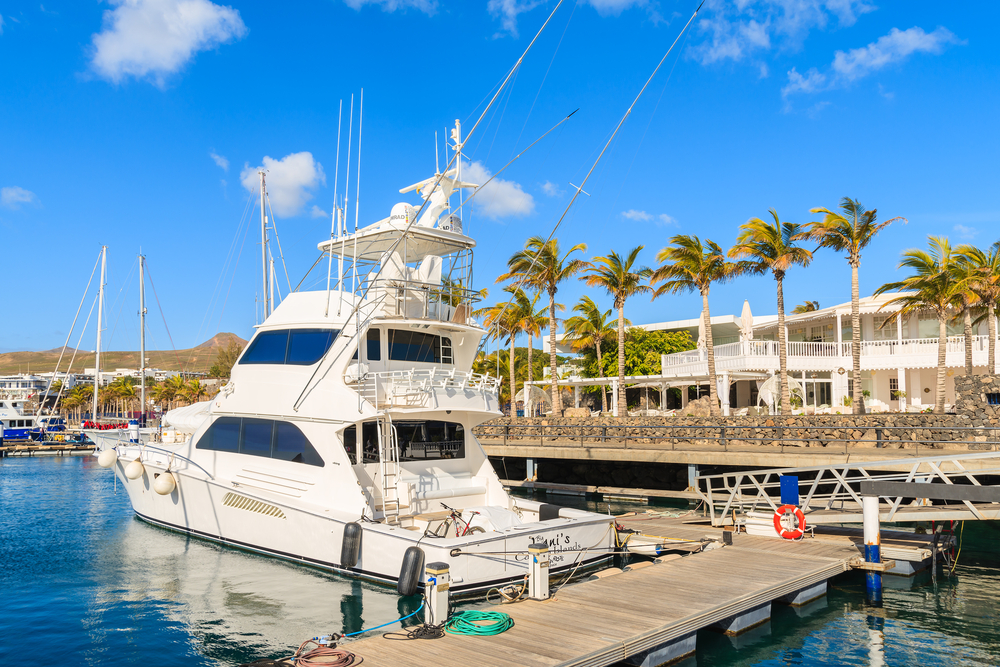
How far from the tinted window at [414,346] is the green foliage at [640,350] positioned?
119 ft

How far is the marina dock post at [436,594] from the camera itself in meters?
7.98

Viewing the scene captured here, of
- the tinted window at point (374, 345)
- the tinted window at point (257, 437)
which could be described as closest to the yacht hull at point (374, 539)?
the tinted window at point (257, 437)

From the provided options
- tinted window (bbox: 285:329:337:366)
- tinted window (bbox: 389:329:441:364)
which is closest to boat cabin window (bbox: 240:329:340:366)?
tinted window (bbox: 285:329:337:366)

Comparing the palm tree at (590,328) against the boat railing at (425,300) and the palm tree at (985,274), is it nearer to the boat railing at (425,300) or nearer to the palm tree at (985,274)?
the palm tree at (985,274)

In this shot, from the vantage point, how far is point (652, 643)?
25.2ft

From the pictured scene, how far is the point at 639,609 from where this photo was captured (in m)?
8.66

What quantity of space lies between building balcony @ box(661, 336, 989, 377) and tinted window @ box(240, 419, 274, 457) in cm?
2407

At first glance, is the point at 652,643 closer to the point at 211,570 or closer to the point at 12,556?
the point at 211,570

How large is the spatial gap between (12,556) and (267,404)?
21.9 ft

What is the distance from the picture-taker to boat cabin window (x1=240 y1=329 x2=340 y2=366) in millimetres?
13195

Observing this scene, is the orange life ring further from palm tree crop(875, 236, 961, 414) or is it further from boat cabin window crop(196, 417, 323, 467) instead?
palm tree crop(875, 236, 961, 414)

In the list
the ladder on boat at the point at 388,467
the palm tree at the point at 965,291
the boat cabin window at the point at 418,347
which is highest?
the palm tree at the point at 965,291

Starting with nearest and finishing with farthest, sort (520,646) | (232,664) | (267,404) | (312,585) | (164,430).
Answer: (520,646), (232,664), (312,585), (267,404), (164,430)

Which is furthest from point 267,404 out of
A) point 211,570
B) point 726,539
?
point 726,539
